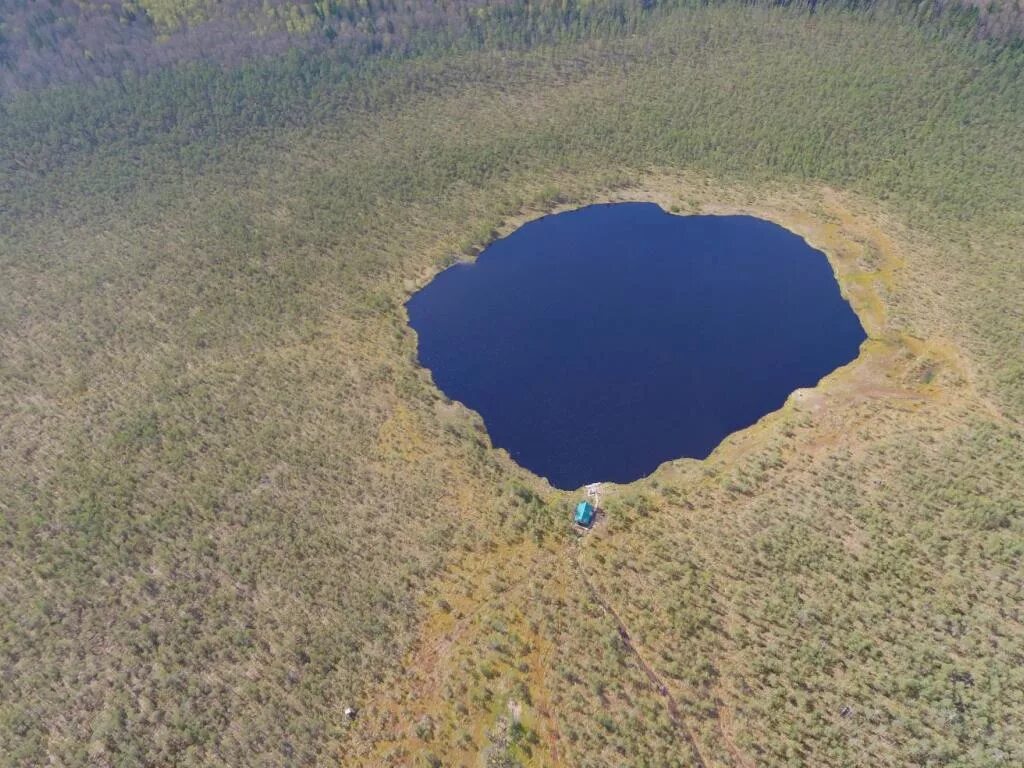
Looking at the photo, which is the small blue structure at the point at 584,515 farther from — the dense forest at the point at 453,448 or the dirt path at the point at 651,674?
the dirt path at the point at 651,674

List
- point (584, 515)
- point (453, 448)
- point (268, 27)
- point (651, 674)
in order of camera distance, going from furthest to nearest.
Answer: point (268, 27)
point (453, 448)
point (584, 515)
point (651, 674)

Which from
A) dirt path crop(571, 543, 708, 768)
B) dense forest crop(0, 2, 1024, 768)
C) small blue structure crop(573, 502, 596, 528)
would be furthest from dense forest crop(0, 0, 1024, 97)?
dirt path crop(571, 543, 708, 768)

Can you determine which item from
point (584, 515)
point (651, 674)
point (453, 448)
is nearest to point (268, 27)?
point (453, 448)

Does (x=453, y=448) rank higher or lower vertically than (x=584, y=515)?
lower

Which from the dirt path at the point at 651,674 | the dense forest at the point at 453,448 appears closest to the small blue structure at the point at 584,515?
the dense forest at the point at 453,448

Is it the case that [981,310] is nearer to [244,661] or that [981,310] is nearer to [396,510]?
[396,510]

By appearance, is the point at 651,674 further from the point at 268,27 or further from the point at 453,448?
the point at 268,27
